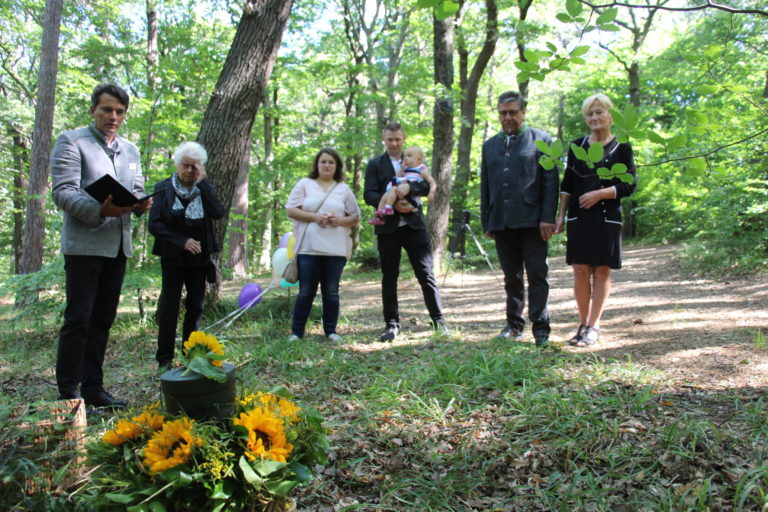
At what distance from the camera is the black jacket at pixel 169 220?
349 cm

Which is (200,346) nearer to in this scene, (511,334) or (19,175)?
(511,334)

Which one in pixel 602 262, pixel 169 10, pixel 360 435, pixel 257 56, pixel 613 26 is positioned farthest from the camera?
pixel 169 10

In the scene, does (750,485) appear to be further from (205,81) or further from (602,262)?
(205,81)

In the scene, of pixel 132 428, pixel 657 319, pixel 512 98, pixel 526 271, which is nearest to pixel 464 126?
pixel 657 319

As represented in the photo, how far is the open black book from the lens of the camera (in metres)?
2.56

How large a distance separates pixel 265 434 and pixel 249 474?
16cm

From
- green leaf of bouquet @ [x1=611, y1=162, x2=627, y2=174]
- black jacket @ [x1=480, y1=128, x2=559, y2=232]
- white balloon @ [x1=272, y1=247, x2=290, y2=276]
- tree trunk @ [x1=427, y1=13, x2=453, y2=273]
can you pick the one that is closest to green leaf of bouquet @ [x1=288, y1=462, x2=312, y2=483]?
green leaf of bouquet @ [x1=611, y1=162, x2=627, y2=174]

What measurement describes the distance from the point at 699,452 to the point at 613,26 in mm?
1814

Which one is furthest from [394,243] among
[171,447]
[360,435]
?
[171,447]

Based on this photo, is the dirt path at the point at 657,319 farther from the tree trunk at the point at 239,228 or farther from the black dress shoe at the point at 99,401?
the tree trunk at the point at 239,228

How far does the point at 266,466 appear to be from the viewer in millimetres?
1458

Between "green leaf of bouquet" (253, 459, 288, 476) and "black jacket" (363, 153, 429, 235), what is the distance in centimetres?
309

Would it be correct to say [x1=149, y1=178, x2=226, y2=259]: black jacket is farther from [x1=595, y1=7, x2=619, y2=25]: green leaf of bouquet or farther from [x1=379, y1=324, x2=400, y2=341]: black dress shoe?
[x1=595, y1=7, x2=619, y2=25]: green leaf of bouquet

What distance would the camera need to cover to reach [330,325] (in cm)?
461
